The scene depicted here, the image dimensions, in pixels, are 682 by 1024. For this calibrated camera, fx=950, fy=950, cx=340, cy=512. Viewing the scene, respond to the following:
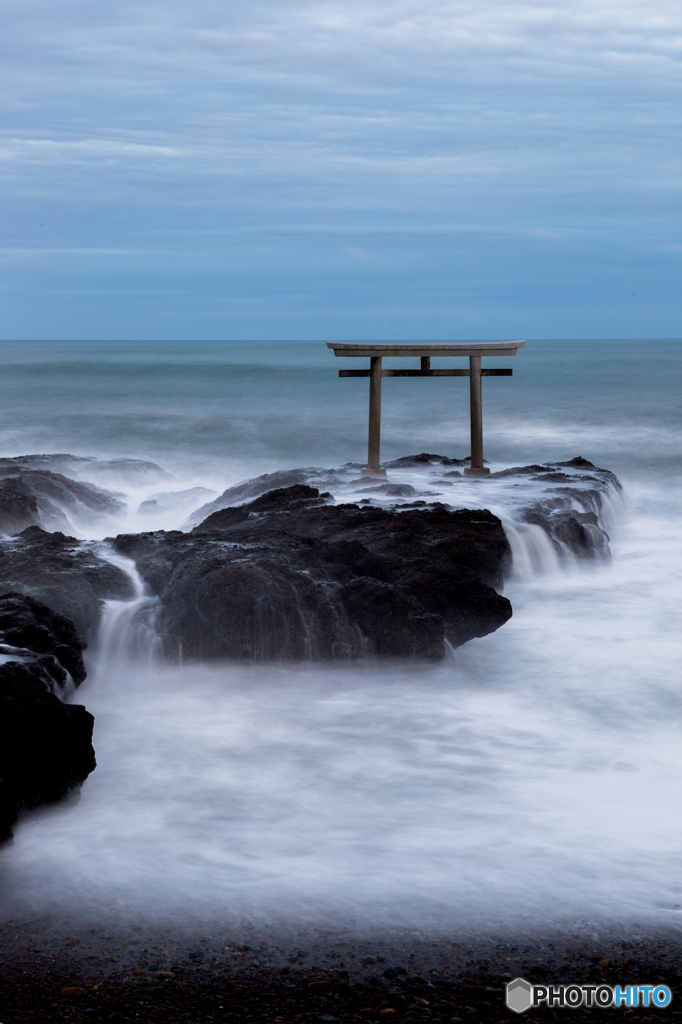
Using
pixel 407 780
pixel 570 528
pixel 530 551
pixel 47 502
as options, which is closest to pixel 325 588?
pixel 407 780

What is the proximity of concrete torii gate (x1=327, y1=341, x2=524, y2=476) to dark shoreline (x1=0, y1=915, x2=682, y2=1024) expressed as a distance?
9.07 meters

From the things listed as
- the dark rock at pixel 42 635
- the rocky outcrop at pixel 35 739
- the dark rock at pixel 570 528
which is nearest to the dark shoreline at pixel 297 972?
the rocky outcrop at pixel 35 739

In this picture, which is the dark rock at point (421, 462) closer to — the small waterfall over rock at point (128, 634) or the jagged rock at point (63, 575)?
the jagged rock at point (63, 575)

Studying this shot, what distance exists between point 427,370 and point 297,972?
962 cm

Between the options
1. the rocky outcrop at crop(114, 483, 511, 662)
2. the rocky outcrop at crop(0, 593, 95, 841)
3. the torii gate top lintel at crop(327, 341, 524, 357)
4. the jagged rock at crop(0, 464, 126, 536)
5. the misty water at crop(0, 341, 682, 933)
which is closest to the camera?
the misty water at crop(0, 341, 682, 933)

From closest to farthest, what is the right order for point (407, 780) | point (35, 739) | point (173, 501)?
point (35, 739), point (407, 780), point (173, 501)

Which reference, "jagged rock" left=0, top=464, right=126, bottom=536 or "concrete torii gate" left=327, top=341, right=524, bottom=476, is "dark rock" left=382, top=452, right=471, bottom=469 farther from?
"jagged rock" left=0, top=464, right=126, bottom=536

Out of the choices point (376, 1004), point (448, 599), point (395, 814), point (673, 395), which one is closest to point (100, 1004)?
point (376, 1004)

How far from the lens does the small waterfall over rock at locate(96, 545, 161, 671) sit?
6.56 meters

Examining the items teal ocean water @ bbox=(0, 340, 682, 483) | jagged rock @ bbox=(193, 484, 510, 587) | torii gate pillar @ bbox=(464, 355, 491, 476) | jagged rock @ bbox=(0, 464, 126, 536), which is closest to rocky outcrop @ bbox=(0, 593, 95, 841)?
jagged rock @ bbox=(193, 484, 510, 587)

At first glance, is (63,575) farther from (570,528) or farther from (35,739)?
(570,528)

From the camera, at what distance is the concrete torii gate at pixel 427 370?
12.2 metres

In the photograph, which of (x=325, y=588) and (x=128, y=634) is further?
(x=325, y=588)

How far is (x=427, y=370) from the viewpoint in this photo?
1223 cm
